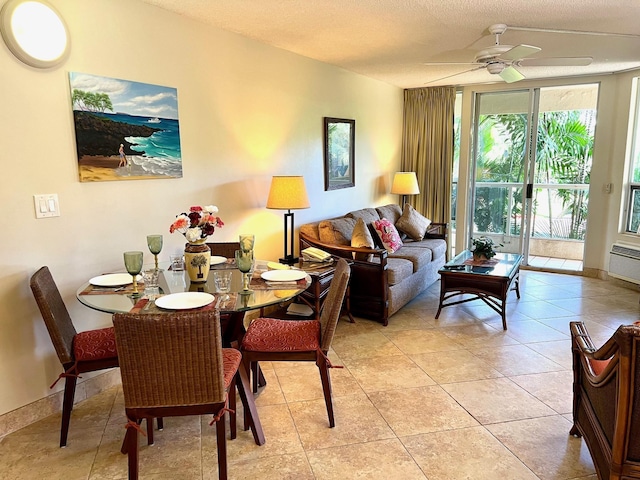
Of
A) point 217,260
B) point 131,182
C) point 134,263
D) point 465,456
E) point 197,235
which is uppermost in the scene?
point 131,182

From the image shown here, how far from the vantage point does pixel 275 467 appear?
7.00 ft

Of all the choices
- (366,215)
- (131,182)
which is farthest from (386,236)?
(131,182)

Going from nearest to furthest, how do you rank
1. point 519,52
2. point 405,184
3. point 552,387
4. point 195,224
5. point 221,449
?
point 221,449, point 195,224, point 552,387, point 519,52, point 405,184

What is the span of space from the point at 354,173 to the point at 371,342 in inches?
95.5

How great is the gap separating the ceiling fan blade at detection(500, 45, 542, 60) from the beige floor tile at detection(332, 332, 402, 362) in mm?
2356

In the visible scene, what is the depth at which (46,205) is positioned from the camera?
244cm

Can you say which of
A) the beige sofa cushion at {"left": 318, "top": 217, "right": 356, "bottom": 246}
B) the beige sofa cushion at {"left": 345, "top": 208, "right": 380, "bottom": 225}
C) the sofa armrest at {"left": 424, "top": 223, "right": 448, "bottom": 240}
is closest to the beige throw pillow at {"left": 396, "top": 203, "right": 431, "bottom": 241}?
the sofa armrest at {"left": 424, "top": 223, "right": 448, "bottom": 240}

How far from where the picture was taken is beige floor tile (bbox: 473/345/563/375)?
A: 10.3 ft

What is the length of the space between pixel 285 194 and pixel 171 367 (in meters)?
2.16

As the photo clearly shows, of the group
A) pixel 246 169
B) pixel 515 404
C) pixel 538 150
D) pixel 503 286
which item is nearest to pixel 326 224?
pixel 246 169

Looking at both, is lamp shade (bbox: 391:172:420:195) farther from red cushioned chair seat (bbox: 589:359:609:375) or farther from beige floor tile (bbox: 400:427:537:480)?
red cushioned chair seat (bbox: 589:359:609:375)

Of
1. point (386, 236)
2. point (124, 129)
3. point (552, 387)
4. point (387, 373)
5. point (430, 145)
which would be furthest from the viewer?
point (430, 145)

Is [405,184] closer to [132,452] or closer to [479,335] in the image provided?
[479,335]

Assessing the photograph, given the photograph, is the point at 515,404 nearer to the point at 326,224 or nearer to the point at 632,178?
the point at 326,224
